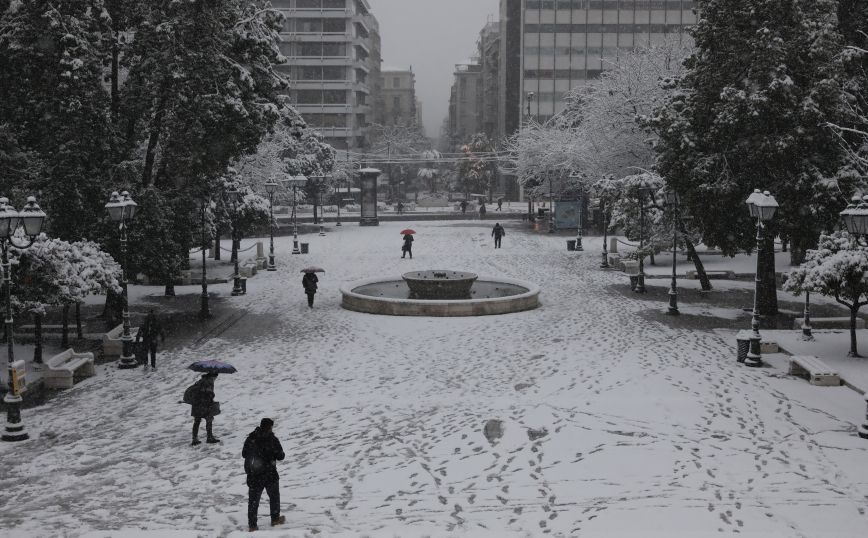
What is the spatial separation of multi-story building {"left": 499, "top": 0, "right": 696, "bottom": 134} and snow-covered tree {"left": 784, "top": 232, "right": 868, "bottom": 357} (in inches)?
2903

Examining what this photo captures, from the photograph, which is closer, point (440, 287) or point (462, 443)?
point (462, 443)

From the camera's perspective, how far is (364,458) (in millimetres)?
12953

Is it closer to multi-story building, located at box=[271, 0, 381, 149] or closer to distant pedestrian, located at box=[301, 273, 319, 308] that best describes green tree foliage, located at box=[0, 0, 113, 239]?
distant pedestrian, located at box=[301, 273, 319, 308]

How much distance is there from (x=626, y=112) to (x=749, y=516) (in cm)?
3281

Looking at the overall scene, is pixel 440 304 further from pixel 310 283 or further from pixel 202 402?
pixel 202 402

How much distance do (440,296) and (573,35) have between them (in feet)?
237

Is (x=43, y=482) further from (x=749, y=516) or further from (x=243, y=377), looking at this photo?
(x=749, y=516)

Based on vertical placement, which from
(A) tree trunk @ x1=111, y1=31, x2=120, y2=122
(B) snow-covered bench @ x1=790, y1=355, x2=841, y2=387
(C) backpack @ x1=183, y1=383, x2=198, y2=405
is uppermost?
(A) tree trunk @ x1=111, y1=31, x2=120, y2=122

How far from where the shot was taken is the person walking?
13484 millimetres

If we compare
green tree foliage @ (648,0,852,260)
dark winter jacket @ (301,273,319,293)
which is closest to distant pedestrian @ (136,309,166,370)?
dark winter jacket @ (301,273,319,293)

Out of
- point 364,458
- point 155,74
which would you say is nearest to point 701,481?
point 364,458

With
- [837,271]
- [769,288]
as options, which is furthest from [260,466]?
[769,288]

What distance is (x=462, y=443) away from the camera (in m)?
13.6

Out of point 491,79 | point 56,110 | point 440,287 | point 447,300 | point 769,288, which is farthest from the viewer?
point 491,79
